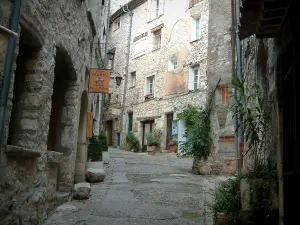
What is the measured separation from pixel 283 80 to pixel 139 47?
1652 cm

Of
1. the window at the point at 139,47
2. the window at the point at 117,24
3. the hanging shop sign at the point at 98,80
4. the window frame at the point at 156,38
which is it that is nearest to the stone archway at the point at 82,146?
the hanging shop sign at the point at 98,80

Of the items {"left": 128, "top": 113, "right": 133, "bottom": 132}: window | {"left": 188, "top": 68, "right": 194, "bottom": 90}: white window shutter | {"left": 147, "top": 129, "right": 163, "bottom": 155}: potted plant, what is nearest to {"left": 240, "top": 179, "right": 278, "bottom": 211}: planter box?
{"left": 188, "top": 68, "right": 194, "bottom": 90}: white window shutter

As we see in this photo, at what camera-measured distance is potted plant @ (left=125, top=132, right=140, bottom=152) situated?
17659 millimetres

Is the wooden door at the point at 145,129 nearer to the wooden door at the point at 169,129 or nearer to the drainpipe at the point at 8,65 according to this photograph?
the wooden door at the point at 169,129

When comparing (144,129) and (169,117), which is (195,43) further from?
(144,129)

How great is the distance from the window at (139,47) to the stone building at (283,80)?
15660 mm

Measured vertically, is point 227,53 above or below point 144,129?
above

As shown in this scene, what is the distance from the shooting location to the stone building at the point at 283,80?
3.11 metres

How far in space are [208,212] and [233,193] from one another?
52cm

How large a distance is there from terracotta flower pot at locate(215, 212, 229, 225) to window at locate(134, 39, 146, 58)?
15.9 m

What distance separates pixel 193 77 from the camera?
15.8 m

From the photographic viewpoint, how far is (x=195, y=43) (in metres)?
15.8

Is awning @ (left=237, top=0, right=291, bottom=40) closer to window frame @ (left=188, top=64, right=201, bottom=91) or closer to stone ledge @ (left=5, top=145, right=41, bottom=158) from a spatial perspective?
stone ledge @ (left=5, top=145, right=41, bottom=158)

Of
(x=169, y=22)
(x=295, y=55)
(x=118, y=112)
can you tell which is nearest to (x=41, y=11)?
(x=295, y=55)
